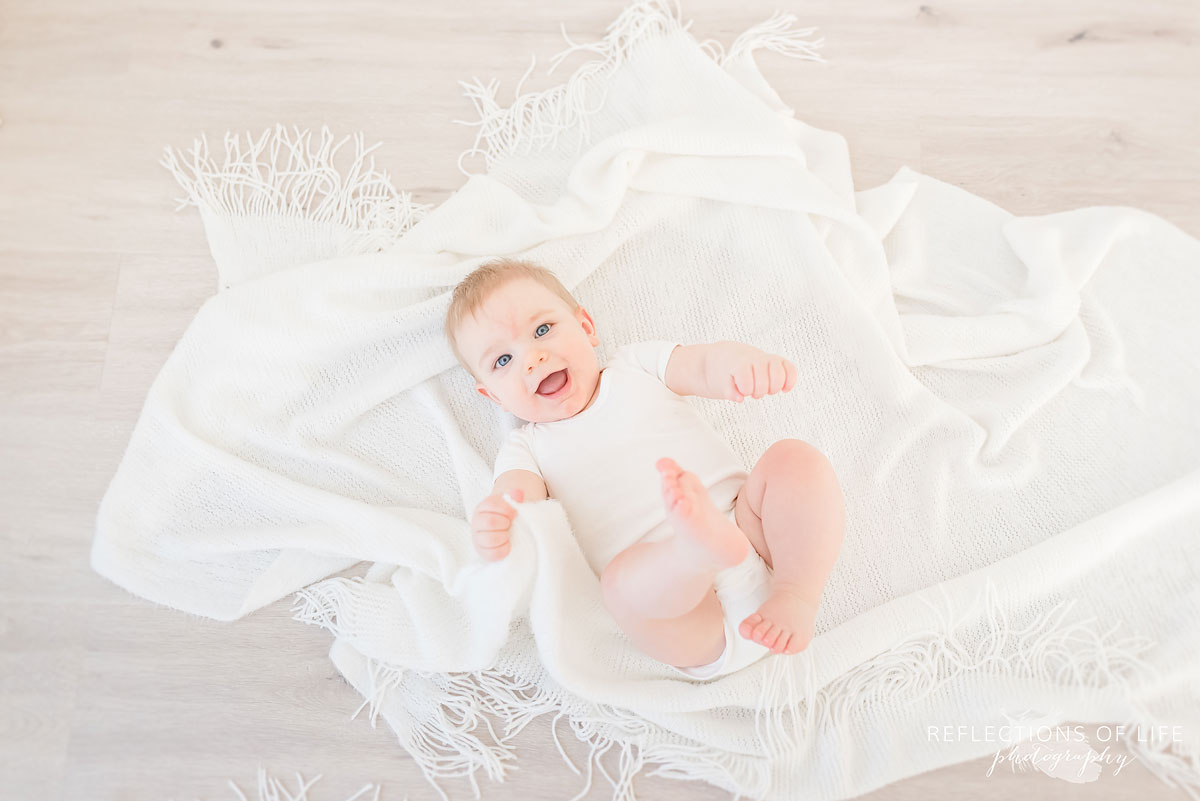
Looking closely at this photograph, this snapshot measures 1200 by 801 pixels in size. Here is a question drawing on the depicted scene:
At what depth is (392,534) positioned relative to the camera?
4.05 ft

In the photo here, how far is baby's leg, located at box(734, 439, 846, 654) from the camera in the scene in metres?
1.05

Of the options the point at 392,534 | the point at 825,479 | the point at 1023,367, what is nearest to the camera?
the point at 825,479

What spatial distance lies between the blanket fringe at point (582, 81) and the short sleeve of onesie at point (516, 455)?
51 centimetres

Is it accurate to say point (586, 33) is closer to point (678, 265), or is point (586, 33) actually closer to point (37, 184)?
point (678, 265)

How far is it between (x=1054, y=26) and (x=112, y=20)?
170 cm

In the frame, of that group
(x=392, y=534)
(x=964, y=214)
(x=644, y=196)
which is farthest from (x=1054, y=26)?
(x=392, y=534)

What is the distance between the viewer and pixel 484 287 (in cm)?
122

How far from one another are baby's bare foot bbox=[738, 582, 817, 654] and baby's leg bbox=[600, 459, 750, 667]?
0.22 feet

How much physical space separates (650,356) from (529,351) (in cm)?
18

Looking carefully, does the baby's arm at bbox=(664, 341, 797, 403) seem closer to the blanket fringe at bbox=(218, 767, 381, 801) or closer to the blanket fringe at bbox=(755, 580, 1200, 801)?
the blanket fringe at bbox=(755, 580, 1200, 801)

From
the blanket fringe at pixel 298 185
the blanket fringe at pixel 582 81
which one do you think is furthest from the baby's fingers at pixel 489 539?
the blanket fringe at pixel 582 81

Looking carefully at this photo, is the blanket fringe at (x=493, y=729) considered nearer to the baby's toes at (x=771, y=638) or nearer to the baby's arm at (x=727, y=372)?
the baby's toes at (x=771, y=638)

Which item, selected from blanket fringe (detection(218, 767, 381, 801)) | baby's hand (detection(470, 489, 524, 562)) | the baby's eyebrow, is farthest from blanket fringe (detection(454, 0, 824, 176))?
blanket fringe (detection(218, 767, 381, 801))

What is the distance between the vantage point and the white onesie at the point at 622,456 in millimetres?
1188
